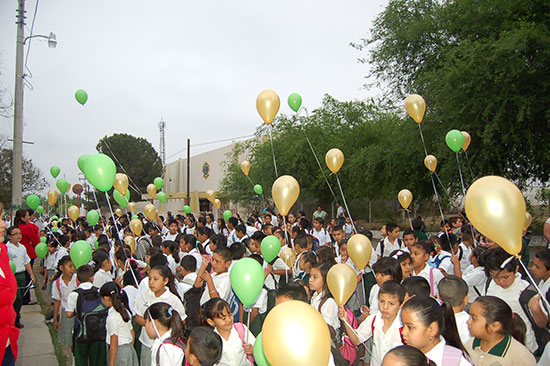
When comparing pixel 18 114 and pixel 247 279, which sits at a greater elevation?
pixel 18 114

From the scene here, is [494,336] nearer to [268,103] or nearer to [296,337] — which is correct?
[296,337]

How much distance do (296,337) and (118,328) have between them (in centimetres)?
233

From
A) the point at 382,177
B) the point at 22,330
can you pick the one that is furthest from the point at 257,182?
the point at 22,330

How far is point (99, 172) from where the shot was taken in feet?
13.7

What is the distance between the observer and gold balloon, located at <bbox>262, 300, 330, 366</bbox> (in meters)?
1.96

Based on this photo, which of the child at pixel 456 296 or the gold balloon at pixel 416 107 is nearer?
the child at pixel 456 296

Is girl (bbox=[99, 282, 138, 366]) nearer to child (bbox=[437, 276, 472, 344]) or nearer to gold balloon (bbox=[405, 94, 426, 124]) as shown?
child (bbox=[437, 276, 472, 344])

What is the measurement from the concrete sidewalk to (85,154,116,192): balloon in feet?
8.28

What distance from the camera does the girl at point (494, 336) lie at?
2531mm

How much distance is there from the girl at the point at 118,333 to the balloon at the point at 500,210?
2979 millimetres

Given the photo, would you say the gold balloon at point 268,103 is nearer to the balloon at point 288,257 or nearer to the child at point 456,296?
the balloon at point 288,257

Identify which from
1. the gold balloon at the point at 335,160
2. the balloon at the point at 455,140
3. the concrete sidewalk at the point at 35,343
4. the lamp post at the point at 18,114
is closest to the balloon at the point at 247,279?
the concrete sidewalk at the point at 35,343

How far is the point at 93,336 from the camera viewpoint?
13.1ft

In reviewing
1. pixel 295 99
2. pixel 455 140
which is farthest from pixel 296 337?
pixel 455 140
